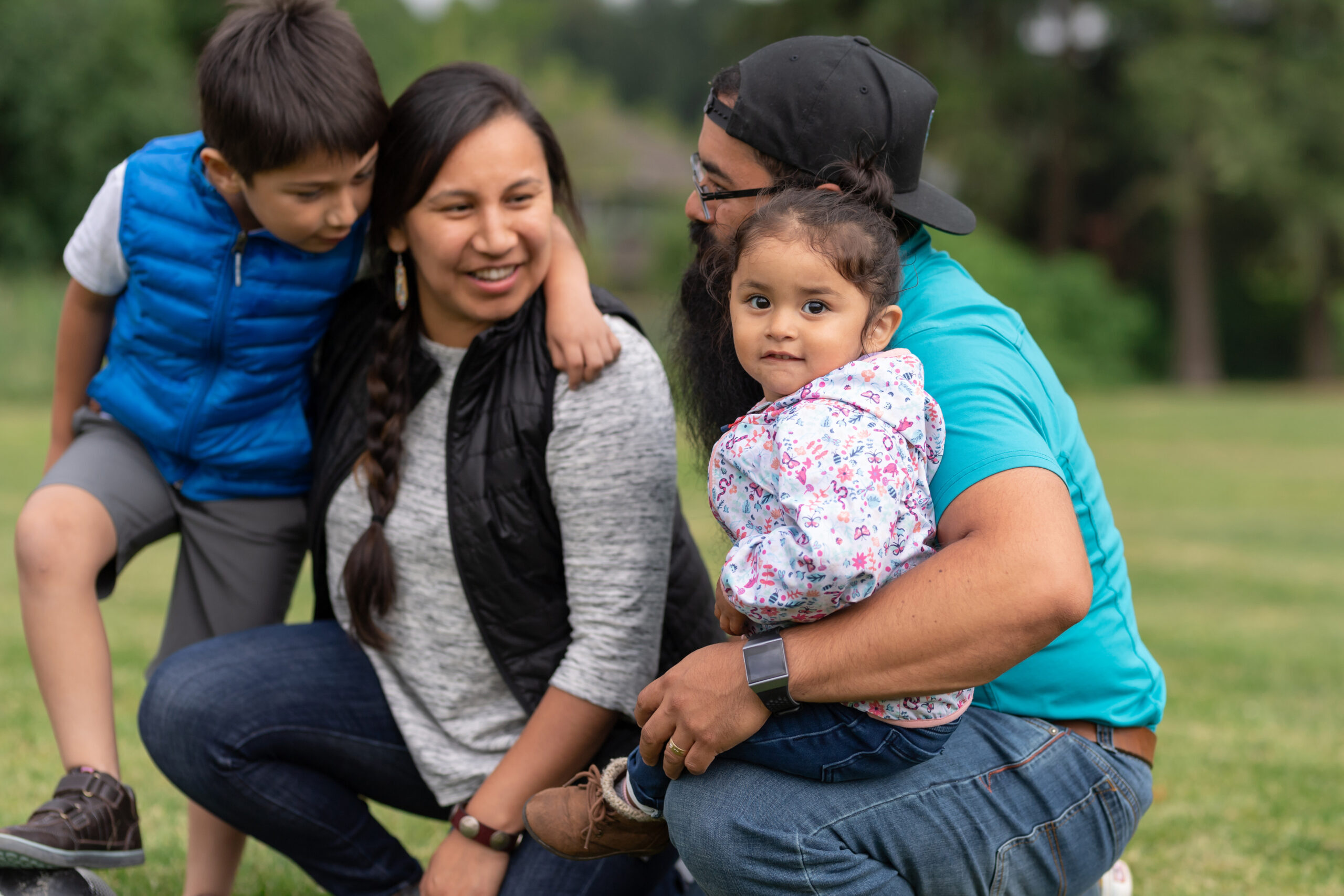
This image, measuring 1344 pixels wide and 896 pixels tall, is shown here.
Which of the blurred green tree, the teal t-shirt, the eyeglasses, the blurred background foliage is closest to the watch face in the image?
the teal t-shirt

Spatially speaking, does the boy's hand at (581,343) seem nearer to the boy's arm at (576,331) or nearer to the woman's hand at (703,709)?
the boy's arm at (576,331)

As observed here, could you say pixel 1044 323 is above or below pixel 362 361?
below

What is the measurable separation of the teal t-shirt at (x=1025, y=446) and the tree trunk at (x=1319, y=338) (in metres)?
30.1

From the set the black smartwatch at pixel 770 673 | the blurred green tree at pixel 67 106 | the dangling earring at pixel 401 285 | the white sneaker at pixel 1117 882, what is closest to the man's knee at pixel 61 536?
the dangling earring at pixel 401 285

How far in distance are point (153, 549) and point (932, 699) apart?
7.65 meters

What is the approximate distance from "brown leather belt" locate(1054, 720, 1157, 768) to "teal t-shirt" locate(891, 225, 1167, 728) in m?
0.02

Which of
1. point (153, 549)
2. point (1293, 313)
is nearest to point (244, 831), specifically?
point (153, 549)

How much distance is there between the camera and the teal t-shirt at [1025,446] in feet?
6.06

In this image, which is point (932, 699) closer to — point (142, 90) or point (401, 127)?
point (401, 127)

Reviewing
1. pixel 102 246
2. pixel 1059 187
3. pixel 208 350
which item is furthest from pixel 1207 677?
pixel 1059 187

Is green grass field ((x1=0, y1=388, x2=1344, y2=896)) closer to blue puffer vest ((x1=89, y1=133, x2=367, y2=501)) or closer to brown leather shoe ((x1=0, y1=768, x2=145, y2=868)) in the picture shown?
brown leather shoe ((x1=0, y1=768, x2=145, y2=868))

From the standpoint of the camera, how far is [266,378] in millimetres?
2711

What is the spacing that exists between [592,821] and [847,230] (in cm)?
105

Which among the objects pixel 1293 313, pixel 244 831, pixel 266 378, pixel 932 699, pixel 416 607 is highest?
pixel 266 378
